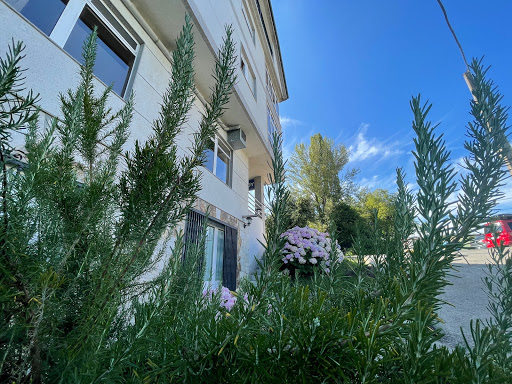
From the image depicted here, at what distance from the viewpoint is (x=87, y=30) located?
2883mm

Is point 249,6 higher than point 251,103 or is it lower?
higher

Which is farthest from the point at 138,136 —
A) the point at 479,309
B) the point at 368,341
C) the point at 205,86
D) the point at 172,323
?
the point at 479,309

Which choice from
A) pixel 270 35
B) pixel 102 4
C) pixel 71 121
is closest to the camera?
pixel 71 121

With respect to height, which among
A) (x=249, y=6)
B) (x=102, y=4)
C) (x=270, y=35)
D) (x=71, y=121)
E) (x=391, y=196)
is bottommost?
(x=391, y=196)

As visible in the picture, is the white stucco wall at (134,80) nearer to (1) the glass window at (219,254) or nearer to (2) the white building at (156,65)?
(2) the white building at (156,65)

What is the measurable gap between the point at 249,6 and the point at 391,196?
1003cm

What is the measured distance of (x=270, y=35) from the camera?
34.9 feet

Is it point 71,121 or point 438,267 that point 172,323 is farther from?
point 71,121

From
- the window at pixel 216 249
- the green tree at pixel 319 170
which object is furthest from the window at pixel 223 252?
the green tree at pixel 319 170

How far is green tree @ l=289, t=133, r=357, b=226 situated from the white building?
1028cm

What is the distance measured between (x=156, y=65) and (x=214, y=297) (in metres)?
4.24

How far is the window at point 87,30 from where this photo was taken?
232 cm

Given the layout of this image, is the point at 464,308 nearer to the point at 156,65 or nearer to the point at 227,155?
the point at 227,155

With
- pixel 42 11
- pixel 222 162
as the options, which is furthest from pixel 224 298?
pixel 222 162
